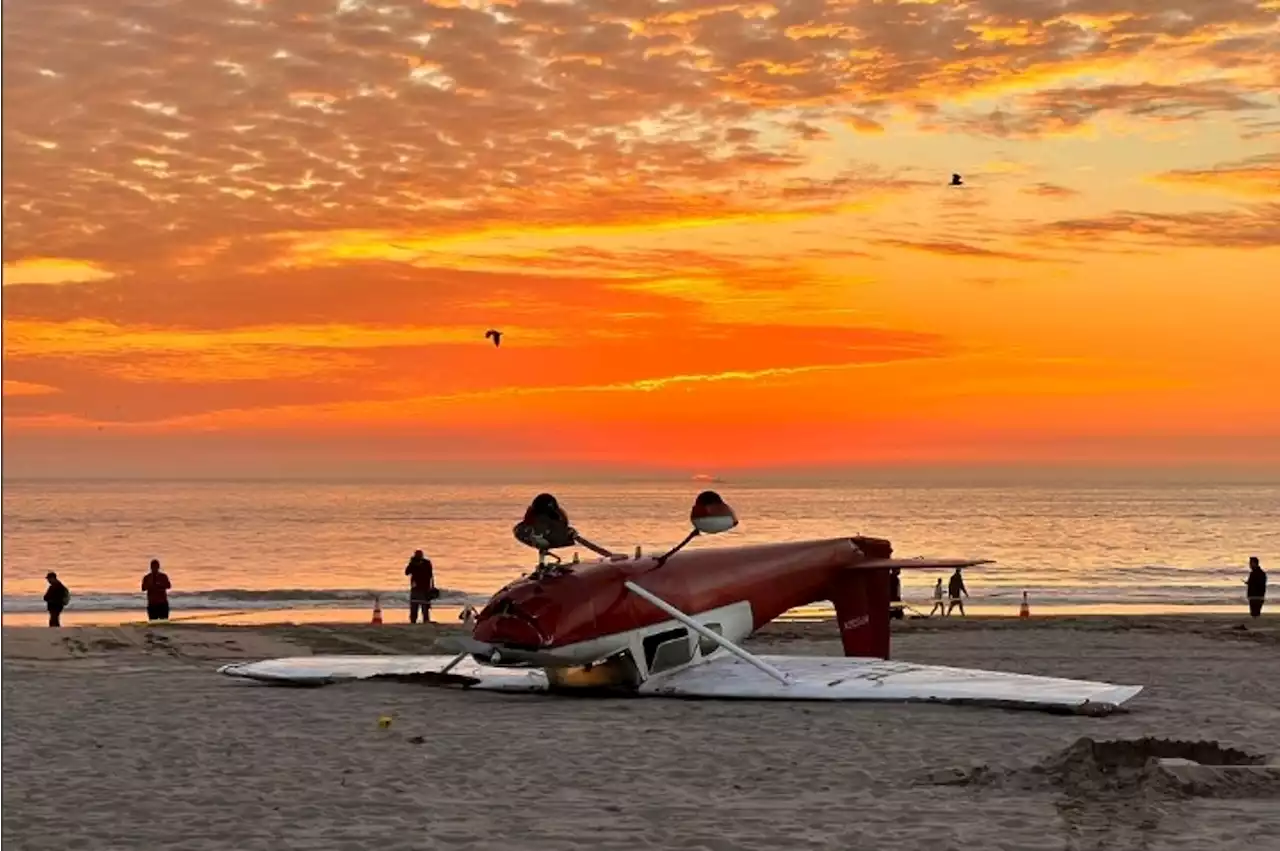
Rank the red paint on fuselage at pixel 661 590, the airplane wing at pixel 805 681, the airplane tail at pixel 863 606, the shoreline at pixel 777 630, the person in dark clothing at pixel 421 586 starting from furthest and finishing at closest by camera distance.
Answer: the person in dark clothing at pixel 421 586 → the shoreline at pixel 777 630 → the airplane tail at pixel 863 606 → the red paint on fuselage at pixel 661 590 → the airplane wing at pixel 805 681

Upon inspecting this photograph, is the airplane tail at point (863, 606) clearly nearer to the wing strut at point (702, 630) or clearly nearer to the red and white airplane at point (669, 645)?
the red and white airplane at point (669, 645)

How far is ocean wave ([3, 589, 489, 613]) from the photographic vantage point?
A: 4359 cm

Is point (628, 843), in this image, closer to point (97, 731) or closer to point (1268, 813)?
point (1268, 813)

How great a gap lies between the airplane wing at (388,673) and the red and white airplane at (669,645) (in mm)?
22

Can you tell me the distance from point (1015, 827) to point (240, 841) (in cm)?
503

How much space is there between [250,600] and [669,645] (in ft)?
115

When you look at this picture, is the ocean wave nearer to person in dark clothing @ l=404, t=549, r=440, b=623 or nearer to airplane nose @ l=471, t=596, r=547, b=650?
person in dark clothing @ l=404, t=549, r=440, b=623

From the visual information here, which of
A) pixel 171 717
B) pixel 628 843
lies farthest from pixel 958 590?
pixel 628 843

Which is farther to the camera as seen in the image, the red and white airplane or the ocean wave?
the ocean wave

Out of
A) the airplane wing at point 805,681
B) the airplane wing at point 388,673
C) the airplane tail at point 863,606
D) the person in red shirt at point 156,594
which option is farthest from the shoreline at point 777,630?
the airplane wing at point 805,681

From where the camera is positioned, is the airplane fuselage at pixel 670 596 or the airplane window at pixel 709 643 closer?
the airplane fuselage at pixel 670 596

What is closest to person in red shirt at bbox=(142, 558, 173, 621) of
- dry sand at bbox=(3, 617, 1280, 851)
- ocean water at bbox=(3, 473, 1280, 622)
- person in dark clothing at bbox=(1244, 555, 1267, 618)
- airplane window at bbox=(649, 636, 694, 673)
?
A: dry sand at bbox=(3, 617, 1280, 851)

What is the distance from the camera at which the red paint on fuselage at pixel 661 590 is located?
573 inches

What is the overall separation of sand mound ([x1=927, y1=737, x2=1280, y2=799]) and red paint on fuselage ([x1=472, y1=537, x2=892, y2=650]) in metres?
5.16
